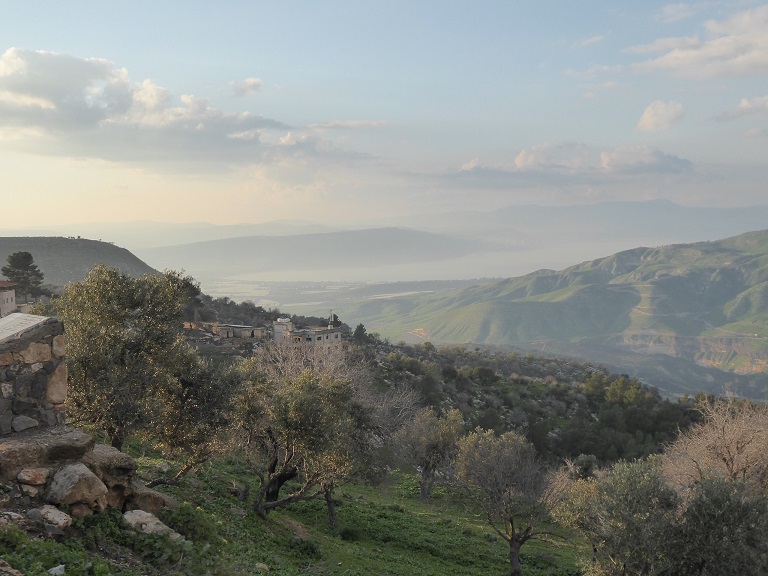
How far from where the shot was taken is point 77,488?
11.2 meters

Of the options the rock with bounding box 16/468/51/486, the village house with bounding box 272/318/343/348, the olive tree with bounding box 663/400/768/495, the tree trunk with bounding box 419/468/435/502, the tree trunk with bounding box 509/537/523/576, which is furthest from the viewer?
the village house with bounding box 272/318/343/348

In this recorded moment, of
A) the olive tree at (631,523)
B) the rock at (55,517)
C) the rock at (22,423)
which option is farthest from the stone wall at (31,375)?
the olive tree at (631,523)

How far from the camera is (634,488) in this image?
68.0 ft

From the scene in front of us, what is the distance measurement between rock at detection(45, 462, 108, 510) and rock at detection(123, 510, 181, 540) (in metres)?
Answer: 0.61

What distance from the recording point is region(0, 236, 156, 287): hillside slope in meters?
148

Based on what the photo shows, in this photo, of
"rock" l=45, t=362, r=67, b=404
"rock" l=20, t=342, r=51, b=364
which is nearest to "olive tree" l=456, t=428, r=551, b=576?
"rock" l=45, t=362, r=67, b=404

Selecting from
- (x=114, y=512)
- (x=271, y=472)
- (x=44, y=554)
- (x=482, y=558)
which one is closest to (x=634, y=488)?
(x=482, y=558)

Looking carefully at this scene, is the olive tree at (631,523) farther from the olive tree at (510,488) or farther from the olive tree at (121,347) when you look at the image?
the olive tree at (121,347)

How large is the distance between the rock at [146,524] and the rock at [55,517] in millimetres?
1310

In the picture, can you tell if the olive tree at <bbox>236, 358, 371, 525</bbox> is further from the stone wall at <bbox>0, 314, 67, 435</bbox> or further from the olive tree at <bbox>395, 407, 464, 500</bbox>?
the olive tree at <bbox>395, 407, 464, 500</bbox>

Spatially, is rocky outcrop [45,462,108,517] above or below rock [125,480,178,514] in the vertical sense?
above

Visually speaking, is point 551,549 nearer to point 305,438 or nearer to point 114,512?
point 305,438

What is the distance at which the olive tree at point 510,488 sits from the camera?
28047 mm

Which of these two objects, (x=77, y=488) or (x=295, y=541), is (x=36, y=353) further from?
(x=295, y=541)
